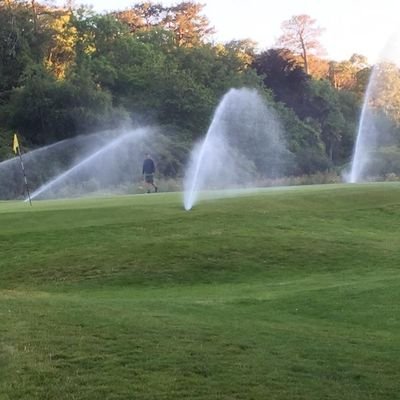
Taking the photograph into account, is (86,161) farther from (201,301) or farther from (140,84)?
(201,301)

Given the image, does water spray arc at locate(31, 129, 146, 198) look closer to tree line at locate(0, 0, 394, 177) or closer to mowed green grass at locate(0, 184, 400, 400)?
tree line at locate(0, 0, 394, 177)

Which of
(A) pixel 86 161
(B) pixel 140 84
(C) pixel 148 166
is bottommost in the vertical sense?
(C) pixel 148 166

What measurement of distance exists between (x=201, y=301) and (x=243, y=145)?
48063mm

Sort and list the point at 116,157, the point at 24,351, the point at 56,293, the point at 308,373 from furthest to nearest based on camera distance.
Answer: the point at 116,157 < the point at 56,293 < the point at 24,351 < the point at 308,373

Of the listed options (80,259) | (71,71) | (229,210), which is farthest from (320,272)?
(71,71)

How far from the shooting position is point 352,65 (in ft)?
295

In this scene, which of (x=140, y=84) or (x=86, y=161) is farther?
(x=140, y=84)

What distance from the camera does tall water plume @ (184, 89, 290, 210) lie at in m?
55.1

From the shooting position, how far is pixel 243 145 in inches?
2356

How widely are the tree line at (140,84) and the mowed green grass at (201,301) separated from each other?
32406 mm

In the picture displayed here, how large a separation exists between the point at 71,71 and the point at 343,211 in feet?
129

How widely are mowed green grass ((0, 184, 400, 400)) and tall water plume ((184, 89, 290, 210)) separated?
30.0 meters

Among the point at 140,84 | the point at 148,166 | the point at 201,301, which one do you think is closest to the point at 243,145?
the point at 140,84

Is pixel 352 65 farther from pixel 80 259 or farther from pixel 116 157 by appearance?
pixel 80 259
